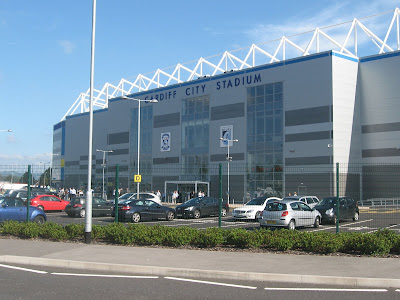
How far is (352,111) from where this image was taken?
159 ft

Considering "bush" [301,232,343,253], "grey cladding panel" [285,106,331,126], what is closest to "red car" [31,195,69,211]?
"bush" [301,232,343,253]

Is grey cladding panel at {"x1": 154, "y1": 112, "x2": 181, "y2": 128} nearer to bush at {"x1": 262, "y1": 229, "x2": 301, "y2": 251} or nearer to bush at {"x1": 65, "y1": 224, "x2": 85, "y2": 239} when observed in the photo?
bush at {"x1": 65, "y1": 224, "x2": 85, "y2": 239}

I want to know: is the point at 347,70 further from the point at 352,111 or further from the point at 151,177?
the point at 151,177

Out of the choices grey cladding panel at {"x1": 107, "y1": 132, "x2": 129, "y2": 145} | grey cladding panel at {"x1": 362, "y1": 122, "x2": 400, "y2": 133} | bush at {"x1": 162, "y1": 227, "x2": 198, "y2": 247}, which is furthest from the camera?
grey cladding panel at {"x1": 107, "y1": 132, "x2": 129, "y2": 145}

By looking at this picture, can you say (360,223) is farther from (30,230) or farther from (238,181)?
(238,181)

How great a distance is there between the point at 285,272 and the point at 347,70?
1704 inches

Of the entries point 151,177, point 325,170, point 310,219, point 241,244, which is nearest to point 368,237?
point 241,244

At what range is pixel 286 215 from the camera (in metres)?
19.9

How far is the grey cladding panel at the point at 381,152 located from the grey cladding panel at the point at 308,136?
5.28 meters

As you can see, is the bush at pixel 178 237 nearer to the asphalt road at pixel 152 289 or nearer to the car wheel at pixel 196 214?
the asphalt road at pixel 152 289

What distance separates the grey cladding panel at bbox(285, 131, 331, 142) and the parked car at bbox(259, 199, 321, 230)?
27.4m

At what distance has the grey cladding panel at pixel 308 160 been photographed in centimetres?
4672

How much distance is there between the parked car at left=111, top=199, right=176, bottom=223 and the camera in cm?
2416

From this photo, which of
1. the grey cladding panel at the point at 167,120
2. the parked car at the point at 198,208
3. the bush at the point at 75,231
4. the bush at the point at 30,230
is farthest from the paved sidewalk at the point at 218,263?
the grey cladding panel at the point at 167,120
